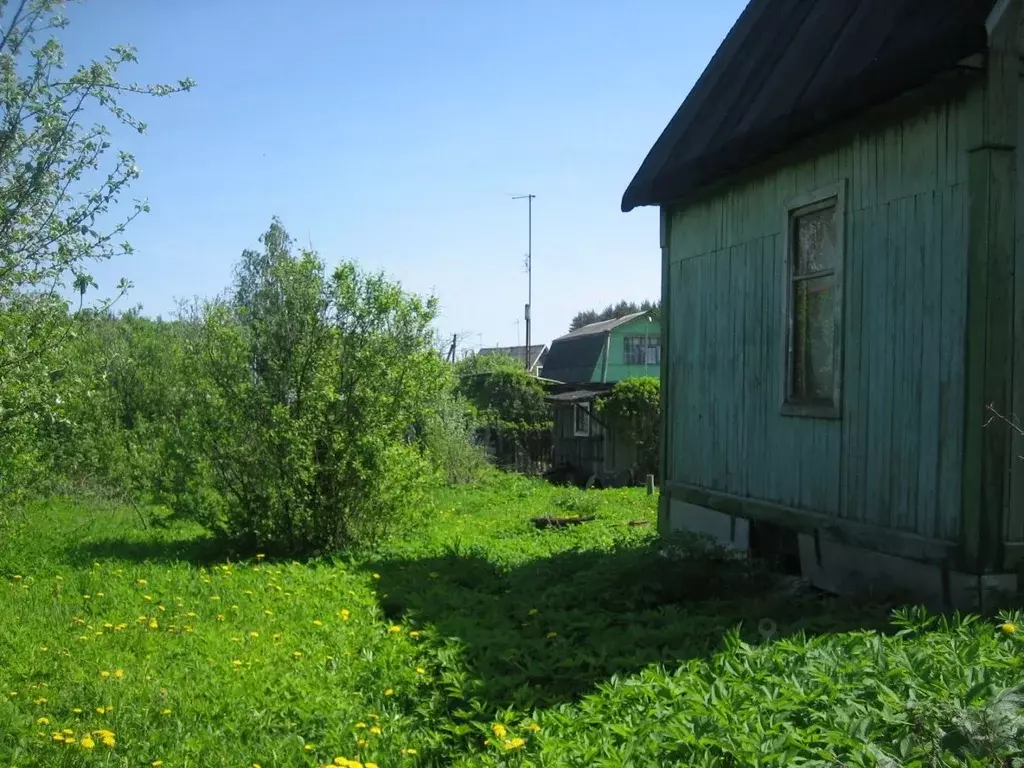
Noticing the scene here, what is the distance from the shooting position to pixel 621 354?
38312 millimetres

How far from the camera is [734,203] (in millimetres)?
8164

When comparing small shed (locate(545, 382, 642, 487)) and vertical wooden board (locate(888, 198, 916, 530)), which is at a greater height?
vertical wooden board (locate(888, 198, 916, 530))

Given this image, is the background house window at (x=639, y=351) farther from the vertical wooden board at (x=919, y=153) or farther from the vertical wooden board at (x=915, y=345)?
the vertical wooden board at (x=915, y=345)

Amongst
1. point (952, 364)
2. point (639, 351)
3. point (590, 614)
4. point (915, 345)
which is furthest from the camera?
point (639, 351)

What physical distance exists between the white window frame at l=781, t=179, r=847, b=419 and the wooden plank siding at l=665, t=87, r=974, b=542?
0.19ft

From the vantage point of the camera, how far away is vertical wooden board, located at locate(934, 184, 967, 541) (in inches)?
216

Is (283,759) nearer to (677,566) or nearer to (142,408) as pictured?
(677,566)

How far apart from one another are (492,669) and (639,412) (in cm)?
1796

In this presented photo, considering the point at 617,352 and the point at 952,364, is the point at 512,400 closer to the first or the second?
the point at 617,352

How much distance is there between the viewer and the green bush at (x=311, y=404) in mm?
10312

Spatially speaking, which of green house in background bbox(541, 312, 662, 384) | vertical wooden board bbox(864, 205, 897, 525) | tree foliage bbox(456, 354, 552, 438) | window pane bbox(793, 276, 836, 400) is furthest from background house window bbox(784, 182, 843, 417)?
green house in background bbox(541, 312, 662, 384)

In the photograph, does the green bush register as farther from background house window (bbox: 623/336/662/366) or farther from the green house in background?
background house window (bbox: 623/336/662/366)

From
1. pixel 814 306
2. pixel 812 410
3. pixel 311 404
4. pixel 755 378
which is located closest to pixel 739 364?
pixel 755 378

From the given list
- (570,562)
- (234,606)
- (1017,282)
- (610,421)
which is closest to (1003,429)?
(1017,282)
